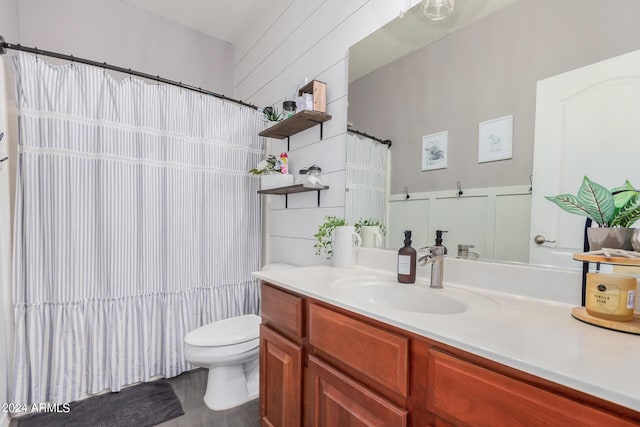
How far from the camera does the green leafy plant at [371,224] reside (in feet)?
4.94

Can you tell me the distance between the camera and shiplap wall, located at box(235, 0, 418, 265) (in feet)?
5.40

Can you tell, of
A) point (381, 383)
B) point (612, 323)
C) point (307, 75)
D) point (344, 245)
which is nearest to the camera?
point (612, 323)

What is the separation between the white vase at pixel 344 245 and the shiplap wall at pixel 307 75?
0.19 meters

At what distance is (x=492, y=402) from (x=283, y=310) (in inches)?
31.7

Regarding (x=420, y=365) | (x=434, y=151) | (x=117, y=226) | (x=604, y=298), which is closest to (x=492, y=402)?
(x=420, y=365)

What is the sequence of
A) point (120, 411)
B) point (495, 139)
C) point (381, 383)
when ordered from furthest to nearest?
point (120, 411) → point (495, 139) → point (381, 383)

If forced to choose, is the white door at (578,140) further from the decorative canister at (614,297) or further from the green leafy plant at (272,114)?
the green leafy plant at (272,114)

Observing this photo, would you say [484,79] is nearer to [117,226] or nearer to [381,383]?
[381,383]

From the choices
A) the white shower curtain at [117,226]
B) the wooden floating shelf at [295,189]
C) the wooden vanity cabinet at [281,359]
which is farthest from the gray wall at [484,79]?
the white shower curtain at [117,226]

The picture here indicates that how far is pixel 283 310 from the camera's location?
1.21 m

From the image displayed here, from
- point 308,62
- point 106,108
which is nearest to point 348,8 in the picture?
point 308,62

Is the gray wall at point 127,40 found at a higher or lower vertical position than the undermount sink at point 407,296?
higher

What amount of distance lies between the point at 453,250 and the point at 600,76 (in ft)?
2.34

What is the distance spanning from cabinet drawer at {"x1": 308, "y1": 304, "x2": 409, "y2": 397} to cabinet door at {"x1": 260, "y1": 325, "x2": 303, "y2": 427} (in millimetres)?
165
